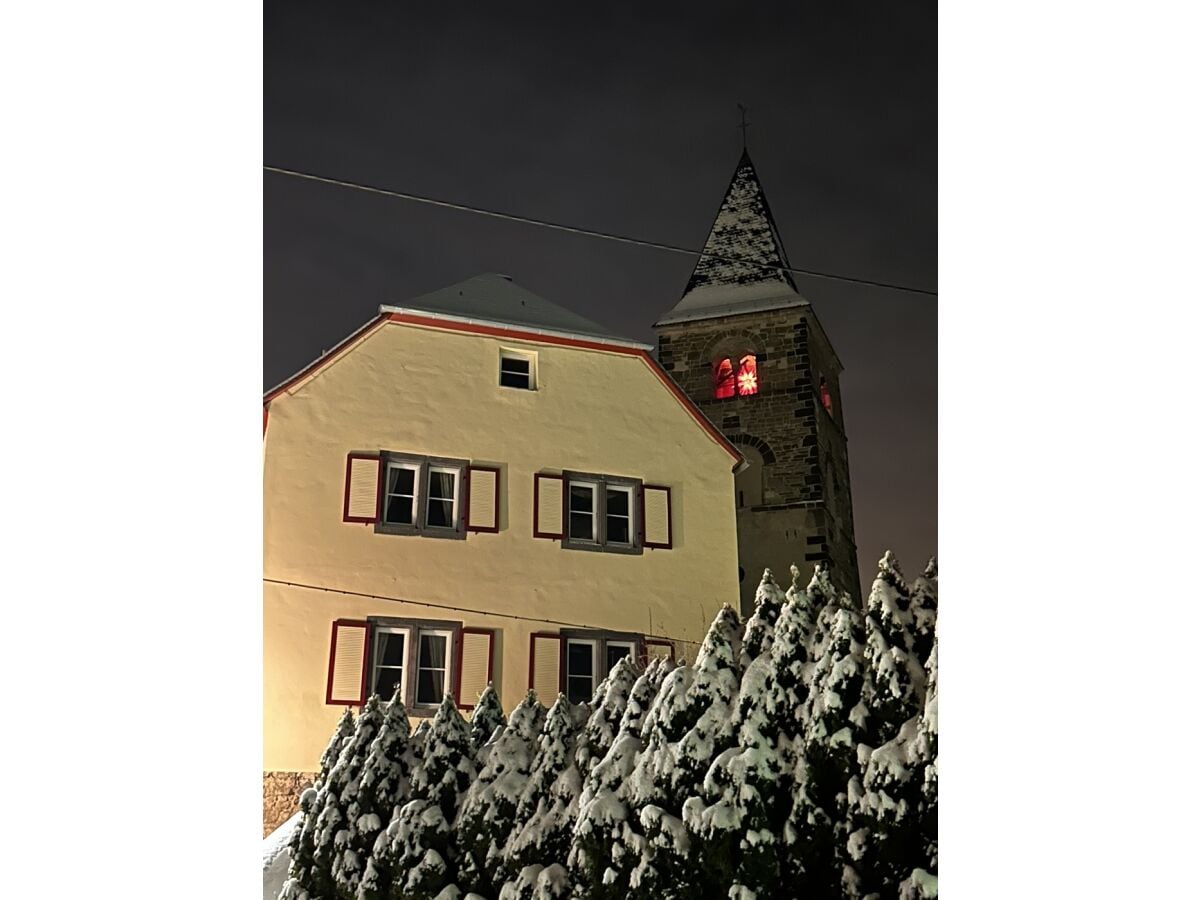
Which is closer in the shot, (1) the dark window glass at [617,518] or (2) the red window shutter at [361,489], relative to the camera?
(2) the red window shutter at [361,489]

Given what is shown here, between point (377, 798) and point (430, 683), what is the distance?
1.21ft

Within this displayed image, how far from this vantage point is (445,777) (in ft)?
10.8

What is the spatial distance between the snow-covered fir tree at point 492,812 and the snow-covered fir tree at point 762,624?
2.28ft

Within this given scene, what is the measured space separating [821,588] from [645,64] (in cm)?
134

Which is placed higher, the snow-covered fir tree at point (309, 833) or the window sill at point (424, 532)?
the window sill at point (424, 532)

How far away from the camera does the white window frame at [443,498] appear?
3668 millimetres

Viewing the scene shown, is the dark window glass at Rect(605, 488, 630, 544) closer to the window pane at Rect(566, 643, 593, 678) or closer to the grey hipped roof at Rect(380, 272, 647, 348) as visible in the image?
the window pane at Rect(566, 643, 593, 678)

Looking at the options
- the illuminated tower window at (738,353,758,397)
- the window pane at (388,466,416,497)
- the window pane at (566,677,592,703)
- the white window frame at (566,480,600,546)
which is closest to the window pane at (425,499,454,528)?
the window pane at (388,466,416,497)

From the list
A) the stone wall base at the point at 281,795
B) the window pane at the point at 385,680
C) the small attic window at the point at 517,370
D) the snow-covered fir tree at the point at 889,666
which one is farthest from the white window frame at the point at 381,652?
the snow-covered fir tree at the point at 889,666

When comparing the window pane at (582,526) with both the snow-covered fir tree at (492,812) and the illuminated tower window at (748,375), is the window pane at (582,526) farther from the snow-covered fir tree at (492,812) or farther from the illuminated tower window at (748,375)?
the illuminated tower window at (748,375)

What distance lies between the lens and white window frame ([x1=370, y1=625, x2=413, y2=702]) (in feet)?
11.2

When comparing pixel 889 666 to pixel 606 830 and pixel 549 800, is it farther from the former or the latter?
pixel 549 800

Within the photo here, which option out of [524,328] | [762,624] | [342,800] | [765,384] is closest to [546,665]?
[342,800]

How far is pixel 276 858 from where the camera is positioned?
3.22m
